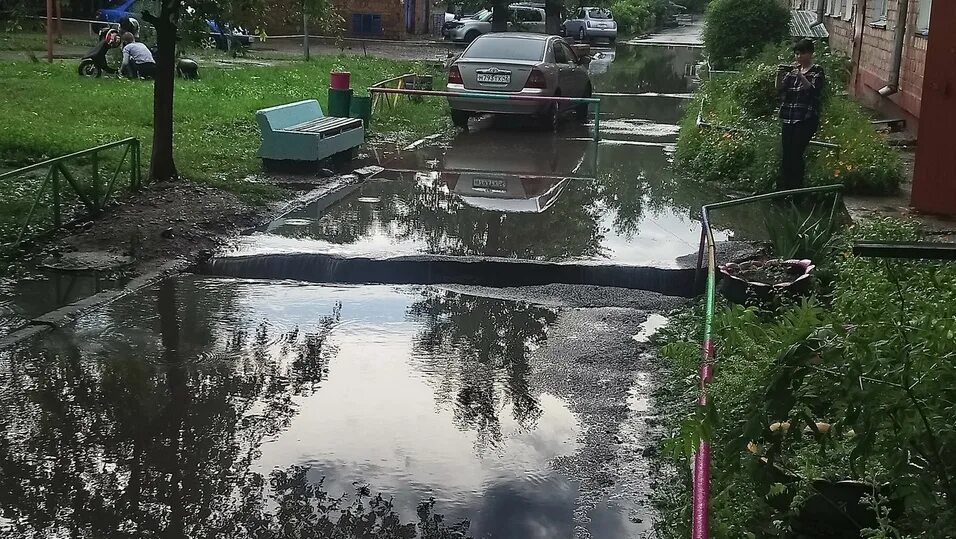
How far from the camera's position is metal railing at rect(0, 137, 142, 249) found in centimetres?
885

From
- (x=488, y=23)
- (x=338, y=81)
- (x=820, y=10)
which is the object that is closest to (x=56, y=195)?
(x=338, y=81)

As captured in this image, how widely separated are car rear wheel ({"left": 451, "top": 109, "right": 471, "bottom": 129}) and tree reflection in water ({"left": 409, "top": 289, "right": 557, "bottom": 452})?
32.1 ft

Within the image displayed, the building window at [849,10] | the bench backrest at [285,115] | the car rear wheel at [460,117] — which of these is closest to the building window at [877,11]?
the building window at [849,10]

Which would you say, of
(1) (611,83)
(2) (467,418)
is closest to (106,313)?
(2) (467,418)

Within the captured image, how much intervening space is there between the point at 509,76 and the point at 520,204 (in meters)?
6.11

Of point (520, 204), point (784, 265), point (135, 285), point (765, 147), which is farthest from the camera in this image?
point (765, 147)

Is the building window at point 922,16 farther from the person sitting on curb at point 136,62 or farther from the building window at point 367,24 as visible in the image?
the building window at point 367,24

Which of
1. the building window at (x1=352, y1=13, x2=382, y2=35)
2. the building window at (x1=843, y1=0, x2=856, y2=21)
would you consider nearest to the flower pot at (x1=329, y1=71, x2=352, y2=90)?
the building window at (x1=843, y1=0, x2=856, y2=21)

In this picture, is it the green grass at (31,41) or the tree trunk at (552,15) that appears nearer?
the green grass at (31,41)

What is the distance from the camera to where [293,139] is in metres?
12.6

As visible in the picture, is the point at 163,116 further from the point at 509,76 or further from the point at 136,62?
the point at 136,62

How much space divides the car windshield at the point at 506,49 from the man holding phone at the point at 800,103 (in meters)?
7.33

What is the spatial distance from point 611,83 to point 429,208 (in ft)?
59.4

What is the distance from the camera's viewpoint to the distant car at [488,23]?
44.4 meters
